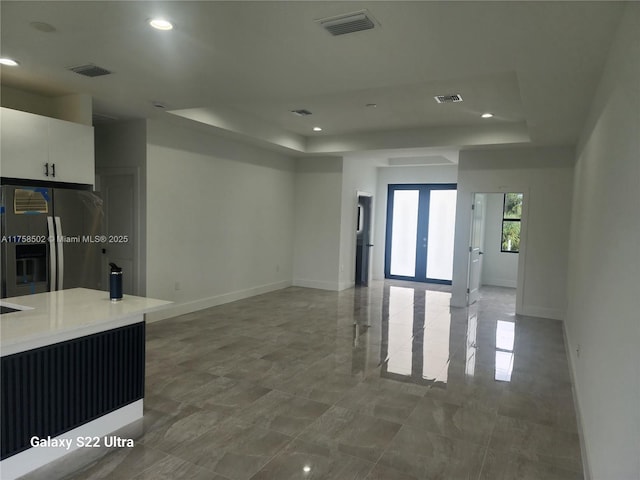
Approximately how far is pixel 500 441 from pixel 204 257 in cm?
500

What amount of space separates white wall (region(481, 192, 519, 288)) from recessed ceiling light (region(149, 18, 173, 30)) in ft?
28.2

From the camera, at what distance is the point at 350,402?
11.7 feet

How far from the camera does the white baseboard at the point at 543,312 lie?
685 centimetres

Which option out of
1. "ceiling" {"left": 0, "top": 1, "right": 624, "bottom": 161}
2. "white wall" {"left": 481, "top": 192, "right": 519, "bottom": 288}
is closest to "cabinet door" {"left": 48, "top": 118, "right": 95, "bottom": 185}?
"ceiling" {"left": 0, "top": 1, "right": 624, "bottom": 161}

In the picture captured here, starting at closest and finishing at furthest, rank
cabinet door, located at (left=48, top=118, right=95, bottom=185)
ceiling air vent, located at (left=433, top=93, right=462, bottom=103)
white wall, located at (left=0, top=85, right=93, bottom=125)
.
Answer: cabinet door, located at (left=48, top=118, right=95, bottom=185)
white wall, located at (left=0, top=85, right=93, bottom=125)
ceiling air vent, located at (left=433, top=93, right=462, bottom=103)

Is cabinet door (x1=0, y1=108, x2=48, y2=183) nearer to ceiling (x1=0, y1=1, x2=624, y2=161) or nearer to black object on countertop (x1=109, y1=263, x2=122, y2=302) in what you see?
ceiling (x1=0, y1=1, x2=624, y2=161)

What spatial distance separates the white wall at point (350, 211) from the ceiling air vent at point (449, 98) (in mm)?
3395

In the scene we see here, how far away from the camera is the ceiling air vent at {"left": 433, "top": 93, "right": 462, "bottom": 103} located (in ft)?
16.9

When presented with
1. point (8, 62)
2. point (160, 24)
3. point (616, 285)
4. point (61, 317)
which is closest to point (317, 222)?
point (8, 62)

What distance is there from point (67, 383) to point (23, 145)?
276 centimetres

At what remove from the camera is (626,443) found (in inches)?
64.4

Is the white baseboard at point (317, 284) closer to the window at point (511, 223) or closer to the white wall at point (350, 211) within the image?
the white wall at point (350, 211)

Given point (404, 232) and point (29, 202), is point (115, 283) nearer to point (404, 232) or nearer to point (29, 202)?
point (29, 202)

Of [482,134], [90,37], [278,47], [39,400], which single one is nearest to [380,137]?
[482,134]
